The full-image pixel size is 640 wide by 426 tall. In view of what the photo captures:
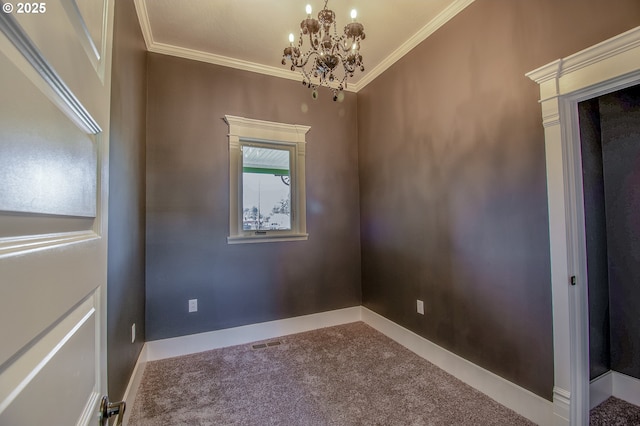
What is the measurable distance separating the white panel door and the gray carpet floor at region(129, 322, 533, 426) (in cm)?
158

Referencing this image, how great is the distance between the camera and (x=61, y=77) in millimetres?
463

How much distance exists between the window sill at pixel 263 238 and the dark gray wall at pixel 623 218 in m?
2.62

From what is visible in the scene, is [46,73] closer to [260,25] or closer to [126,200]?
[126,200]

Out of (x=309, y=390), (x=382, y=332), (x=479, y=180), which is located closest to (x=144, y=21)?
(x=479, y=180)

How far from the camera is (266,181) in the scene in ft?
10.5

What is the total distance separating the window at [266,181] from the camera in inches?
117

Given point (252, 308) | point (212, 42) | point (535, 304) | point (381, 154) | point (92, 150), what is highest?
point (212, 42)

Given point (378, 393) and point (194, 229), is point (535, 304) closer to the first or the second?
point (378, 393)

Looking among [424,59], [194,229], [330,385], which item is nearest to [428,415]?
[330,385]

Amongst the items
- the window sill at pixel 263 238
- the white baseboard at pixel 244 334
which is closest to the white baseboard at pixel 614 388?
the white baseboard at pixel 244 334

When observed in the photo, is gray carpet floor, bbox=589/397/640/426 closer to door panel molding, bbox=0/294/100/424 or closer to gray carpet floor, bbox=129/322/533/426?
gray carpet floor, bbox=129/322/533/426

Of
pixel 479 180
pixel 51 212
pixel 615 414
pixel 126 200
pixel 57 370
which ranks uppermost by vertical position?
pixel 479 180

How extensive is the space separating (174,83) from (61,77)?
274 cm

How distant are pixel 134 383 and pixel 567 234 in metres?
3.02
